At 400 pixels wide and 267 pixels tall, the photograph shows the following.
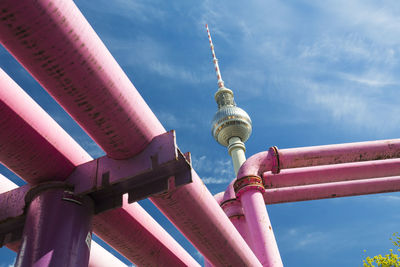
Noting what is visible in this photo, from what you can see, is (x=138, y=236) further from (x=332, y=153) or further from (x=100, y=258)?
(x=332, y=153)

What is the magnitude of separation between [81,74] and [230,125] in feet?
134

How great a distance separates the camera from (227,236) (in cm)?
529

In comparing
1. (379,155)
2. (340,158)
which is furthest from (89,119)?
(379,155)

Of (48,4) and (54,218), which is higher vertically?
(48,4)

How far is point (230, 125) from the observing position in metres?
43.7

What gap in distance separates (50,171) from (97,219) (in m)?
0.98

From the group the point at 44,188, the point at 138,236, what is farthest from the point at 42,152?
the point at 138,236

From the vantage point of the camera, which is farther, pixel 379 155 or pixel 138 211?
pixel 379 155

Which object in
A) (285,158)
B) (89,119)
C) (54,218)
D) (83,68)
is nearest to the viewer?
(83,68)

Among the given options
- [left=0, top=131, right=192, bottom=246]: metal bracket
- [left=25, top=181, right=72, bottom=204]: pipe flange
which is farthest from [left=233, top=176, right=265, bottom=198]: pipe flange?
[left=25, top=181, right=72, bottom=204]: pipe flange

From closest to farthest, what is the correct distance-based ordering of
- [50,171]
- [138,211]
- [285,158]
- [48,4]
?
[48,4] → [50,171] → [138,211] → [285,158]

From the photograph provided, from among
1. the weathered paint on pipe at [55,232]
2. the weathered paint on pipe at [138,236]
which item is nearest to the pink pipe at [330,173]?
the weathered paint on pipe at [138,236]

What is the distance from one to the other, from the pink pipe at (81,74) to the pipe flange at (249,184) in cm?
466

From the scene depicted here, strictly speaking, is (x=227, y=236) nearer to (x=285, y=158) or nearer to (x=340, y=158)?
(x=285, y=158)
